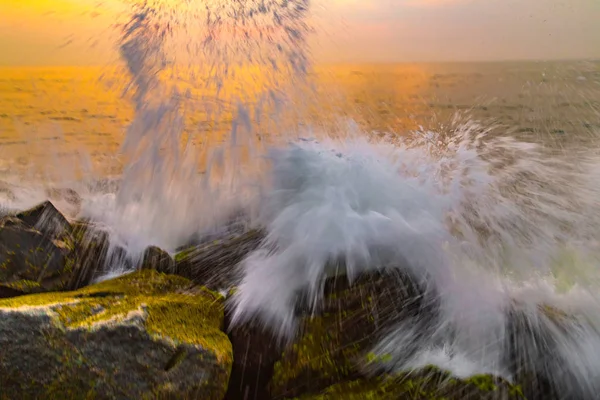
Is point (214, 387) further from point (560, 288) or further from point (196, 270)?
point (560, 288)

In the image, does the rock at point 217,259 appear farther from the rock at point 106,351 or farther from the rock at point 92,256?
the rock at point 106,351

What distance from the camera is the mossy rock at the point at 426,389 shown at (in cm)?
225

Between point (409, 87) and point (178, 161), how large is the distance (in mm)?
20368

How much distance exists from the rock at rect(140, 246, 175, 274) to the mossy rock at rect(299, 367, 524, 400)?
1.48 metres

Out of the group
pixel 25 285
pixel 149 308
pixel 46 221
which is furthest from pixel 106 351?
pixel 46 221

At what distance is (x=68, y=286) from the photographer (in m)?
3.12

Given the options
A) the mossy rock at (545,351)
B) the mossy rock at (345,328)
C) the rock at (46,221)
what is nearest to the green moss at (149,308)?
the mossy rock at (345,328)

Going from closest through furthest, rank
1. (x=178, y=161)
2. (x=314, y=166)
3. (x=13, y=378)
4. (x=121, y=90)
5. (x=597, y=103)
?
1. (x=13, y=378)
2. (x=314, y=166)
3. (x=178, y=161)
4. (x=121, y=90)
5. (x=597, y=103)

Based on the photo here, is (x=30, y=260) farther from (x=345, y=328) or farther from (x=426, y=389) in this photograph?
(x=426, y=389)

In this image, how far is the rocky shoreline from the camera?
2.18 m

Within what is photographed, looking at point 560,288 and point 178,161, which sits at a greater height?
point 178,161

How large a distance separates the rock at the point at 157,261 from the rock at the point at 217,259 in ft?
0.16

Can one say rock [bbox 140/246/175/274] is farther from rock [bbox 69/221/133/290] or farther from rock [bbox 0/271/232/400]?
rock [bbox 0/271/232/400]

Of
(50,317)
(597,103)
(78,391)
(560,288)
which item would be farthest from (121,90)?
(597,103)
